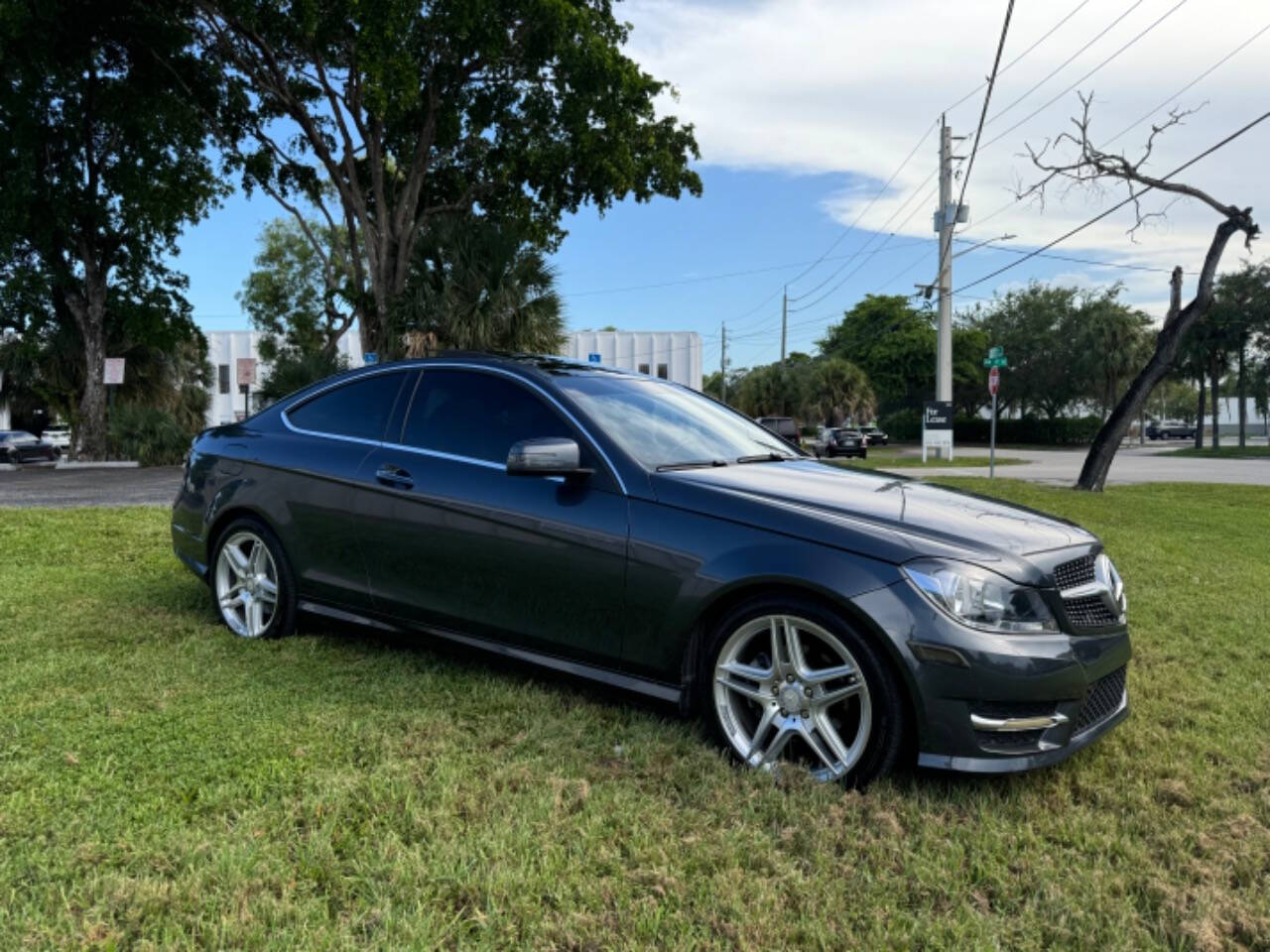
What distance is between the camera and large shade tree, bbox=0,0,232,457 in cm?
1949

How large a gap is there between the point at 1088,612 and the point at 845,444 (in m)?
34.7

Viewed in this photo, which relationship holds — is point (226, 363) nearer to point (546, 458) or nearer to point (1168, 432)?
point (546, 458)

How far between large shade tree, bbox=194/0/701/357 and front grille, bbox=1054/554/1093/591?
16.3 m

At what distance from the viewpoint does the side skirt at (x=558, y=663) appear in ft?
11.1

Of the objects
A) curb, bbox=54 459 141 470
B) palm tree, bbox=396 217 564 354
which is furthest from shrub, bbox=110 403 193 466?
palm tree, bbox=396 217 564 354

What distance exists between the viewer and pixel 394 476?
13.6 ft

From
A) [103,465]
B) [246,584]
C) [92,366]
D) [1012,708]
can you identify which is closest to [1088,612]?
[1012,708]

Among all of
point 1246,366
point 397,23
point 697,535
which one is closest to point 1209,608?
point 697,535

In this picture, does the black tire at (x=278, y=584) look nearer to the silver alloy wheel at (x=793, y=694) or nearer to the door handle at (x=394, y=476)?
the door handle at (x=394, y=476)

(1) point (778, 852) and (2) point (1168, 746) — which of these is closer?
(1) point (778, 852)

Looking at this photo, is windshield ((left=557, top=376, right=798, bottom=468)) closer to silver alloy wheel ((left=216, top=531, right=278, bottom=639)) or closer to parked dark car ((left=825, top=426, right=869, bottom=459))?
silver alloy wheel ((left=216, top=531, right=278, bottom=639))

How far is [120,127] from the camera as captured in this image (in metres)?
22.7

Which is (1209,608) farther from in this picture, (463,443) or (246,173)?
(246,173)

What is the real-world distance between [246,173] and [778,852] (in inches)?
955
